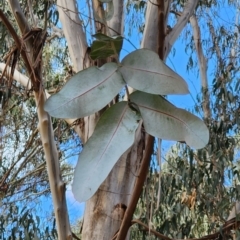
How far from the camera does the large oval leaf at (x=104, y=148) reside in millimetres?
379

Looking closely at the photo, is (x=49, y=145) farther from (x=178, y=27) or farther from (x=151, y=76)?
(x=178, y=27)

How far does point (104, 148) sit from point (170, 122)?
0.23 feet

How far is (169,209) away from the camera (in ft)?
7.86

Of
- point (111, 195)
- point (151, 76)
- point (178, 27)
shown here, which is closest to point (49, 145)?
point (111, 195)

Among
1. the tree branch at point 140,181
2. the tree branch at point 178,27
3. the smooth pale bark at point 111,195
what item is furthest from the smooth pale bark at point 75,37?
the tree branch at point 140,181

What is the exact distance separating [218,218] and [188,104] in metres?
0.80

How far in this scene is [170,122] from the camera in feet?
1.40

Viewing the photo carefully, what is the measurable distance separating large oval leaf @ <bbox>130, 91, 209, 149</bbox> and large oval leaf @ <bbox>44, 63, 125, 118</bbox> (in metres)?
0.03

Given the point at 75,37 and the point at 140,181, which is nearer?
the point at 140,181

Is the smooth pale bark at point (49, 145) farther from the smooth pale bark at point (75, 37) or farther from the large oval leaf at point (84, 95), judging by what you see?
the large oval leaf at point (84, 95)

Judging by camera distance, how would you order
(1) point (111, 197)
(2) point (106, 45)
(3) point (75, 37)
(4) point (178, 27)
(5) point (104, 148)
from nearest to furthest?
1. (5) point (104, 148)
2. (2) point (106, 45)
3. (1) point (111, 197)
4. (3) point (75, 37)
5. (4) point (178, 27)

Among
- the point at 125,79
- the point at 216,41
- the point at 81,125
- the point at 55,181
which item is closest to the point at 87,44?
the point at 81,125

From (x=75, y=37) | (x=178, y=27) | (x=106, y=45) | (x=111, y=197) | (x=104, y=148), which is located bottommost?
(x=104, y=148)

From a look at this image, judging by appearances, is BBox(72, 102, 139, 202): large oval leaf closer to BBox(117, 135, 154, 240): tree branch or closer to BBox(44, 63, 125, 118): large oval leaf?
BBox(44, 63, 125, 118): large oval leaf
